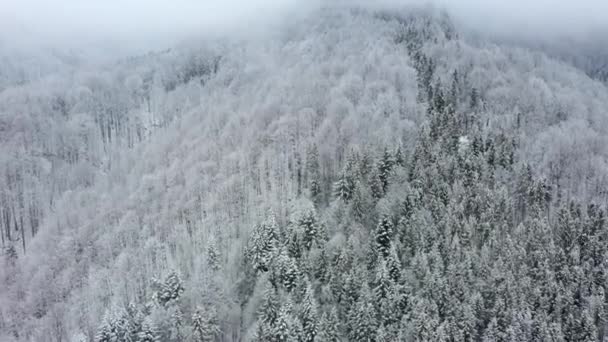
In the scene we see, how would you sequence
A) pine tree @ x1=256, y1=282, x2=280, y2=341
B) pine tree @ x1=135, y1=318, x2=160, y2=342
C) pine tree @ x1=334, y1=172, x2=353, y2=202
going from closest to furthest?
1. pine tree @ x1=256, y1=282, x2=280, y2=341
2. pine tree @ x1=135, y1=318, x2=160, y2=342
3. pine tree @ x1=334, y1=172, x2=353, y2=202

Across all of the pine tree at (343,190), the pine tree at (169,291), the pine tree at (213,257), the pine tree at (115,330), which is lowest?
the pine tree at (115,330)

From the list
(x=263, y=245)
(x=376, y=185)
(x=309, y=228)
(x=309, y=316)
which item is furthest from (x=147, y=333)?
(x=376, y=185)

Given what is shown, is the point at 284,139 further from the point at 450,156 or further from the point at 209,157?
the point at 450,156

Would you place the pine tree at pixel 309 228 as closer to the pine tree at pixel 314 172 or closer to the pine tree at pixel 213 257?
the pine tree at pixel 314 172

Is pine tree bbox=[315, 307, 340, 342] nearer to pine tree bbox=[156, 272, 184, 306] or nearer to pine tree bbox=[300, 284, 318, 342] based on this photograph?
pine tree bbox=[300, 284, 318, 342]

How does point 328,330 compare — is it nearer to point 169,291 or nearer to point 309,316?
point 309,316

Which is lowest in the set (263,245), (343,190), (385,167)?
(263,245)

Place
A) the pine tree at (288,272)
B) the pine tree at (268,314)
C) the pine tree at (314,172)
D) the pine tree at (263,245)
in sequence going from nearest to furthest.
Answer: the pine tree at (268,314), the pine tree at (288,272), the pine tree at (263,245), the pine tree at (314,172)

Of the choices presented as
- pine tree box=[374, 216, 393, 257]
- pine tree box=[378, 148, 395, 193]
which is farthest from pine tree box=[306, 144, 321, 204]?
pine tree box=[374, 216, 393, 257]

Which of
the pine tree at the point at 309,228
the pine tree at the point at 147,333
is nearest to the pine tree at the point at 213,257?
the pine tree at the point at 309,228
